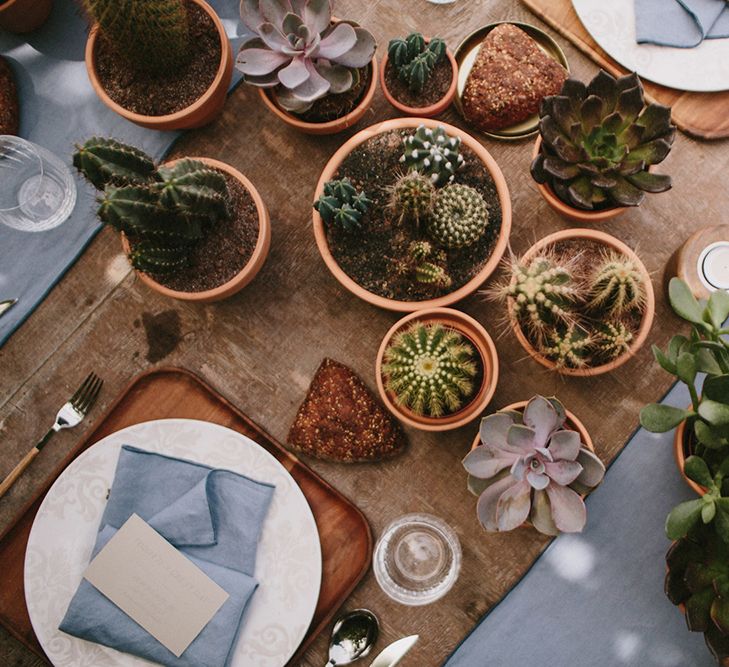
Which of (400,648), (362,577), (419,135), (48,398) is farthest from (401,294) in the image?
(48,398)

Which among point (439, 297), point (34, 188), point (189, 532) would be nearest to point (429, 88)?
point (439, 297)

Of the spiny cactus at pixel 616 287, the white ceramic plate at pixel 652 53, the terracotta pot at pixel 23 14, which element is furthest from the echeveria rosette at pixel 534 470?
the terracotta pot at pixel 23 14

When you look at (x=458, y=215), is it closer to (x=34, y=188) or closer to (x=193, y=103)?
(x=193, y=103)

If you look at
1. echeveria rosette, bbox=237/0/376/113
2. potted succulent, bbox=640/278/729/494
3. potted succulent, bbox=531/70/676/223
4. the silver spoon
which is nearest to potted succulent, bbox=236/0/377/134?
echeveria rosette, bbox=237/0/376/113

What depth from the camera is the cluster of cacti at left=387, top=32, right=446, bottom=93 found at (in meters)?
1.23

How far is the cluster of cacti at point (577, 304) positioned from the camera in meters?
1.05

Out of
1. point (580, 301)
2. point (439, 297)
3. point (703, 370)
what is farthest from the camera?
point (439, 297)

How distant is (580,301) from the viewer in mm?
1143

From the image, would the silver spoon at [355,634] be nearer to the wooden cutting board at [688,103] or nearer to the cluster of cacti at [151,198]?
the cluster of cacti at [151,198]

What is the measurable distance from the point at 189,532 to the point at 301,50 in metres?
0.95

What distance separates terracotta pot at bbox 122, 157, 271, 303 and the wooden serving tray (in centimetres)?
18

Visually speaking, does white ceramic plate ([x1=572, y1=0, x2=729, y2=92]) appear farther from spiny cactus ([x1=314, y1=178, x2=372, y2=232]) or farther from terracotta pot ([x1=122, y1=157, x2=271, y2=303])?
terracotta pot ([x1=122, y1=157, x2=271, y2=303])

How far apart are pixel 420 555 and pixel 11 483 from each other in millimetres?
880

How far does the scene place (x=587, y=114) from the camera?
109cm
